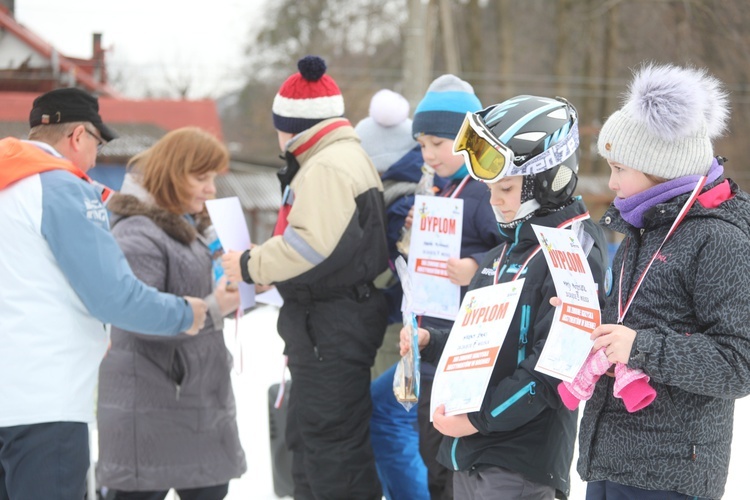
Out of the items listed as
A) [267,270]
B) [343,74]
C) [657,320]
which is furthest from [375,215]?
[343,74]

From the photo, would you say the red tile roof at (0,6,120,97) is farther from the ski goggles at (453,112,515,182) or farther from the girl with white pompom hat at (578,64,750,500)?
the girl with white pompom hat at (578,64,750,500)

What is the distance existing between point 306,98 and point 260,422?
2.90 metres

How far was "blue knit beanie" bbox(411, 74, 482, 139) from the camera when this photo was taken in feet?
11.7

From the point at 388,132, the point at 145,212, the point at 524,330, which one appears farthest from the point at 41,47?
the point at 524,330

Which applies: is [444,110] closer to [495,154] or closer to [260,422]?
[495,154]

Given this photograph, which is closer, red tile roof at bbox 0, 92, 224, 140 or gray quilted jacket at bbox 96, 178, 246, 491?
gray quilted jacket at bbox 96, 178, 246, 491

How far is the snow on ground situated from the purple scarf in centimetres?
215

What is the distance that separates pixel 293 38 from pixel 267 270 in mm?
23244

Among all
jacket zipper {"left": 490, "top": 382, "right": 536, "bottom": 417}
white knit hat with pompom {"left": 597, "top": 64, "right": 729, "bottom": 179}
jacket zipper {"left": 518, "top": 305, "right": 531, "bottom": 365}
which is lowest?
jacket zipper {"left": 490, "top": 382, "right": 536, "bottom": 417}

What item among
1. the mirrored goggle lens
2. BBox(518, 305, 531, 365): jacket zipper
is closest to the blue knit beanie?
the mirrored goggle lens

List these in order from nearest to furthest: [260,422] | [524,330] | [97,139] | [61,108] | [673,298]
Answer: [673,298], [524,330], [61,108], [97,139], [260,422]

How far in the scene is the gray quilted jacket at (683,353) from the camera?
2137 mm

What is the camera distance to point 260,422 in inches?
234

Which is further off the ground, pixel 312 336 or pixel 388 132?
pixel 388 132
